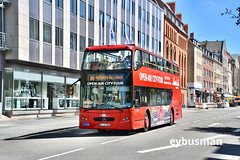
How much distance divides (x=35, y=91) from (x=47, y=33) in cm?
476

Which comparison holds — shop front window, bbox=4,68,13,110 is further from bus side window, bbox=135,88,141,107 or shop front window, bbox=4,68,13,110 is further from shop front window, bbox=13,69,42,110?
bus side window, bbox=135,88,141,107

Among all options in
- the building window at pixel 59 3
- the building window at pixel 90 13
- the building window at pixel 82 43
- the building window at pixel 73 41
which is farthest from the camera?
the building window at pixel 90 13

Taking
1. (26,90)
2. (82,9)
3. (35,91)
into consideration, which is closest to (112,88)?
(26,90)

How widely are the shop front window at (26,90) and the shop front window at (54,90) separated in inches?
31.8

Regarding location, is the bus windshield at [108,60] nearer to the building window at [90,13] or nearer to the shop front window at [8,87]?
the shop front window at [8,87]

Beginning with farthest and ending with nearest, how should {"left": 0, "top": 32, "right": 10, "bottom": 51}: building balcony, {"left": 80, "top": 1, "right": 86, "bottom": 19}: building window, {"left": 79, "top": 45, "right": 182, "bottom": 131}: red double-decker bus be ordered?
{"left": 80, "top": 1, "right": 86, "bottom": 19}: building window, {"left": 0, "top": 32, "right": 10, "bottom": 51}: building balcony, {"left": 79, "top": 45, "right": 182, "bottom": 131}: red double-decker bus

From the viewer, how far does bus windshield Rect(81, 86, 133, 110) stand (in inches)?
603

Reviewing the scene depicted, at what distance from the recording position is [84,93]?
51.6 feet

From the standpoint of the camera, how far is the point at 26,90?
27.5 m

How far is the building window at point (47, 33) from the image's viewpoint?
28.9 meters

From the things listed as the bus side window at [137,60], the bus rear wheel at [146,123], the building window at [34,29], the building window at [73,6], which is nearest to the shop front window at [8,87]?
the building window at [34,29]

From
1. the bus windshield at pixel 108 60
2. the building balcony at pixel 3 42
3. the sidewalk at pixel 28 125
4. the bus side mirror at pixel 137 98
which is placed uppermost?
the building balcony at pixel 3 42

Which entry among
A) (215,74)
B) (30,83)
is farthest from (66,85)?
(215,74)

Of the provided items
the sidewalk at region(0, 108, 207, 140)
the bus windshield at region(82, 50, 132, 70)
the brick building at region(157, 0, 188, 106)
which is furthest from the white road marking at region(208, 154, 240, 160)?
the brick building at region(157, 0, 188, 106)
